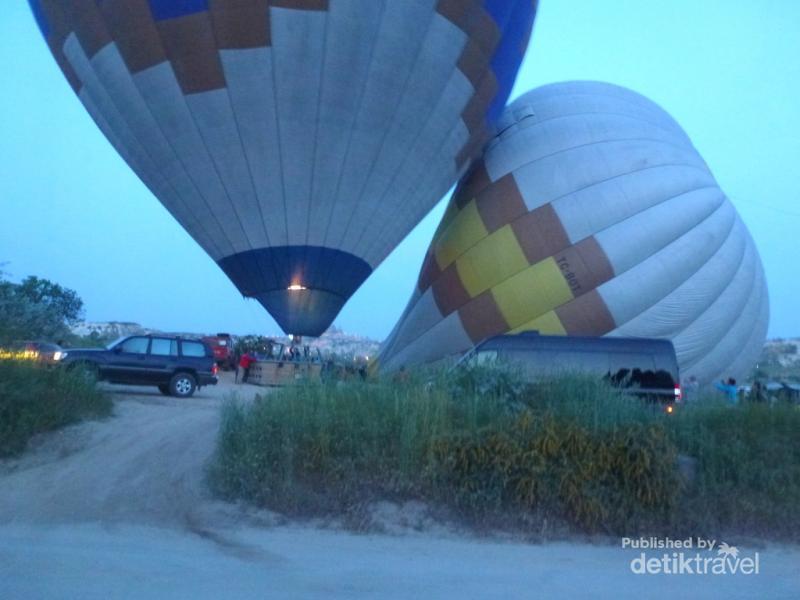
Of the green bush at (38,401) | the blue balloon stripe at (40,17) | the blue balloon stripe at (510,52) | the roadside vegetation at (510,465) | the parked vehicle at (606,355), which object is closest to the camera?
the roadside vegetation at (510,465)

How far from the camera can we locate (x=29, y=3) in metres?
22.0

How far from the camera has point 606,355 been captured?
15961mm

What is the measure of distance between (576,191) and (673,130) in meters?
5.87

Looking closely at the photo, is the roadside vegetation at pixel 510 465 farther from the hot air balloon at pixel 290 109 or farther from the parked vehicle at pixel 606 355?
the hot air balloon at pixel 290 109

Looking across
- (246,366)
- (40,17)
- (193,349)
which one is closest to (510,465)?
(193,349)

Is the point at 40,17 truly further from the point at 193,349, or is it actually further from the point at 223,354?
the point at 223,354

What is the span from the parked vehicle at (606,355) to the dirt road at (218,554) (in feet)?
20.3

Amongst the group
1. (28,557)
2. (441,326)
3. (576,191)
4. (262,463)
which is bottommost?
(28,557)

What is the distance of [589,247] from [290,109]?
883 cm

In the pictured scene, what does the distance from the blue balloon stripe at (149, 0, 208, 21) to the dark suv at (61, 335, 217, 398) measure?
Answer: 7250 millimetres

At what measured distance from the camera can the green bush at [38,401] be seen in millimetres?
11586

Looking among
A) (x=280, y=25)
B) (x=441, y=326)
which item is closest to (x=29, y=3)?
(x=280, y=25)

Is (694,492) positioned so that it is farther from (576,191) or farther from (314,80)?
(576,191)

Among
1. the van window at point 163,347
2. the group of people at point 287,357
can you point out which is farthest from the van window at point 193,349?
the group of people at point 287,357
